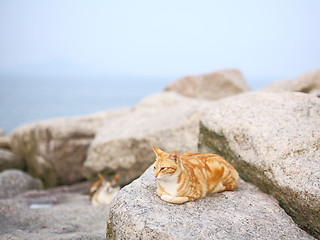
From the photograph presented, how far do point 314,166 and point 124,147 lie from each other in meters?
3.25

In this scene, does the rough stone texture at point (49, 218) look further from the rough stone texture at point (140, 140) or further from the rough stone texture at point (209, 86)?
the rough stone texture at point (209, 86)

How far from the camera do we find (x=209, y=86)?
898 centimetres

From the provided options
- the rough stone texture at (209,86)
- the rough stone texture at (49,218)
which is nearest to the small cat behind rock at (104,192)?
the rough stone texture at (49,218)

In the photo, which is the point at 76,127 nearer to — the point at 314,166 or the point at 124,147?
the point at 124,147

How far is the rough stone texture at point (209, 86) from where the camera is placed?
8836 mm

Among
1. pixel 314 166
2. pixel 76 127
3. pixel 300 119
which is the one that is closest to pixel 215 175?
pixel 314 166

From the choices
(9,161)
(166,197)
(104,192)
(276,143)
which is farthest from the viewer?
(9,161)

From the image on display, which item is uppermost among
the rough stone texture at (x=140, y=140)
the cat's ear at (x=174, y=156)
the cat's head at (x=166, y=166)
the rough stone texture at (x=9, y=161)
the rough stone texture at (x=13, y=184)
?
the cat's ear at (x=174, y=156)

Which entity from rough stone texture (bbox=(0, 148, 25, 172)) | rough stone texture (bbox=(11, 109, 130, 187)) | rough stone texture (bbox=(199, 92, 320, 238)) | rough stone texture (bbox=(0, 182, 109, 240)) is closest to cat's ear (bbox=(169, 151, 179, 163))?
rough stone texture (bbox=(199, 92, 320, 238))

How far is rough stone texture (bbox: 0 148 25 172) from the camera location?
7.48 meters

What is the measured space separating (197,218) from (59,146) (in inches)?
202

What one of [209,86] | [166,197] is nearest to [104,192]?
[166,197]

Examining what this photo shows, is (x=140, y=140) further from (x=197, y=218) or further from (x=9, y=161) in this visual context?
(x=9, y=161)

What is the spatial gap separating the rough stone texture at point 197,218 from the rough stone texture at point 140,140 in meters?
2.23
